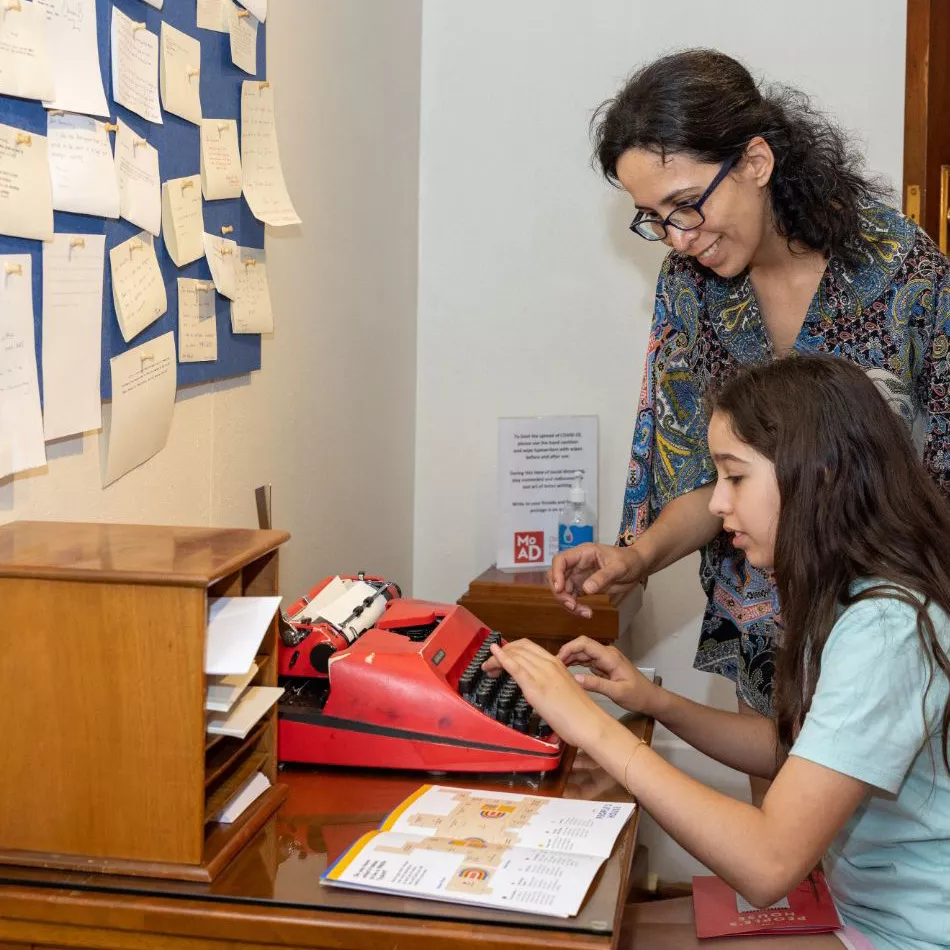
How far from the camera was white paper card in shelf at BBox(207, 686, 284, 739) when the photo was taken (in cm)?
110

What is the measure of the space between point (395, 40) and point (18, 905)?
2142 millimetres

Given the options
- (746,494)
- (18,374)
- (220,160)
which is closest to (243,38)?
(220,160)

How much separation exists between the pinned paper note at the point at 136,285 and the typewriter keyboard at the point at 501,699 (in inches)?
22.6

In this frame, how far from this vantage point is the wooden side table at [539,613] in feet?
7.90

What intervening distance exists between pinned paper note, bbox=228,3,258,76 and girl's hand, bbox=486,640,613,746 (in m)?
0.97

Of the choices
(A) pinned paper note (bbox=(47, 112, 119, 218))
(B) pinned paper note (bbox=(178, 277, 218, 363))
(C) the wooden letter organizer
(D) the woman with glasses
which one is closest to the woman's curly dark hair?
(D) the woman with glasses

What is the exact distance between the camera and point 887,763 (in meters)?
1.12

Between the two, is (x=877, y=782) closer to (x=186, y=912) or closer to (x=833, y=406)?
(x=833, y=406)

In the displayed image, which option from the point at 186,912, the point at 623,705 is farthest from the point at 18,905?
the point at 623,705

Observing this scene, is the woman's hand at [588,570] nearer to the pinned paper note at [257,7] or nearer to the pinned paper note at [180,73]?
the pinned paper note at [180,73]

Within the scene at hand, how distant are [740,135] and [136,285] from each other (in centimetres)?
83

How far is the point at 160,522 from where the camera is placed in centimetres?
154

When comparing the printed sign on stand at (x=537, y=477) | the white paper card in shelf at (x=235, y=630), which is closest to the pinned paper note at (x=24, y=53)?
the white paper card in shelf at (x=235, y=630)

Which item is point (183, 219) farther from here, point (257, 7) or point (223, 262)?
point (257, 7)
